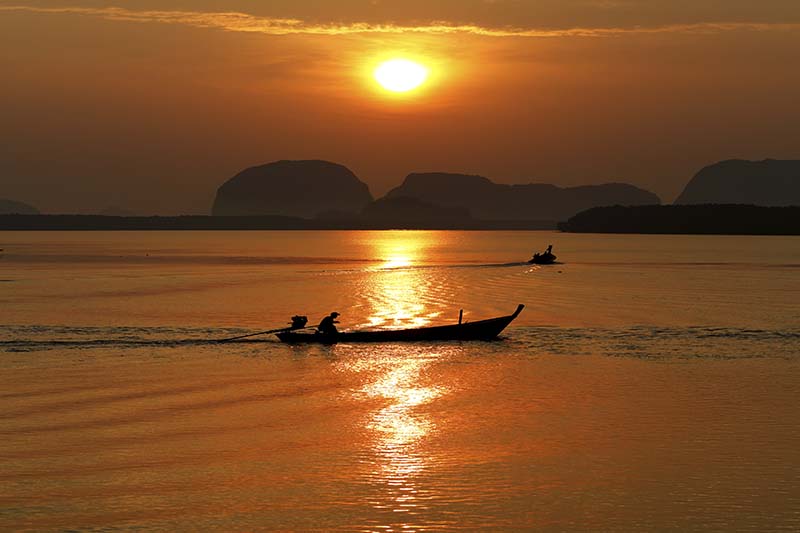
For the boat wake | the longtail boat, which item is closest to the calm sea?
the boat wake

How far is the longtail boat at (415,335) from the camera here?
4859 cm

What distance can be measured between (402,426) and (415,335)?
19.5 m

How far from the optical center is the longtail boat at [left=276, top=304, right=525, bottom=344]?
4859 centimetres

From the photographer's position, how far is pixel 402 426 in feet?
98.0

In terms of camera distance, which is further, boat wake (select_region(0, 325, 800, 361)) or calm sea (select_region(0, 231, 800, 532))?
boat wake (select_region(0, 325, 800, 361))

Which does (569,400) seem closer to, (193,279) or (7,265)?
(193,279)

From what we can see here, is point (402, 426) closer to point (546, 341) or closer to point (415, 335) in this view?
point (415, 335)

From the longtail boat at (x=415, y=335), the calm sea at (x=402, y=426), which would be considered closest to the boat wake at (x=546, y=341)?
the calm sea at (x=402, y=426)

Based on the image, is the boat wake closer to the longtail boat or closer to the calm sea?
the calm sea

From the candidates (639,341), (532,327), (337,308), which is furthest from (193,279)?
(639,341)

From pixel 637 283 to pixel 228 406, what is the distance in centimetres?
7461

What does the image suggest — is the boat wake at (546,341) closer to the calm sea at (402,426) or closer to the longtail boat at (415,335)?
the calm sea at (402,426)

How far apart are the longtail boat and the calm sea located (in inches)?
25.9

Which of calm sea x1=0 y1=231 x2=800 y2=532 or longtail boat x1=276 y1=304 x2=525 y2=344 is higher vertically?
longtail boat x1=276 y1=304 x2=525 y2=344
